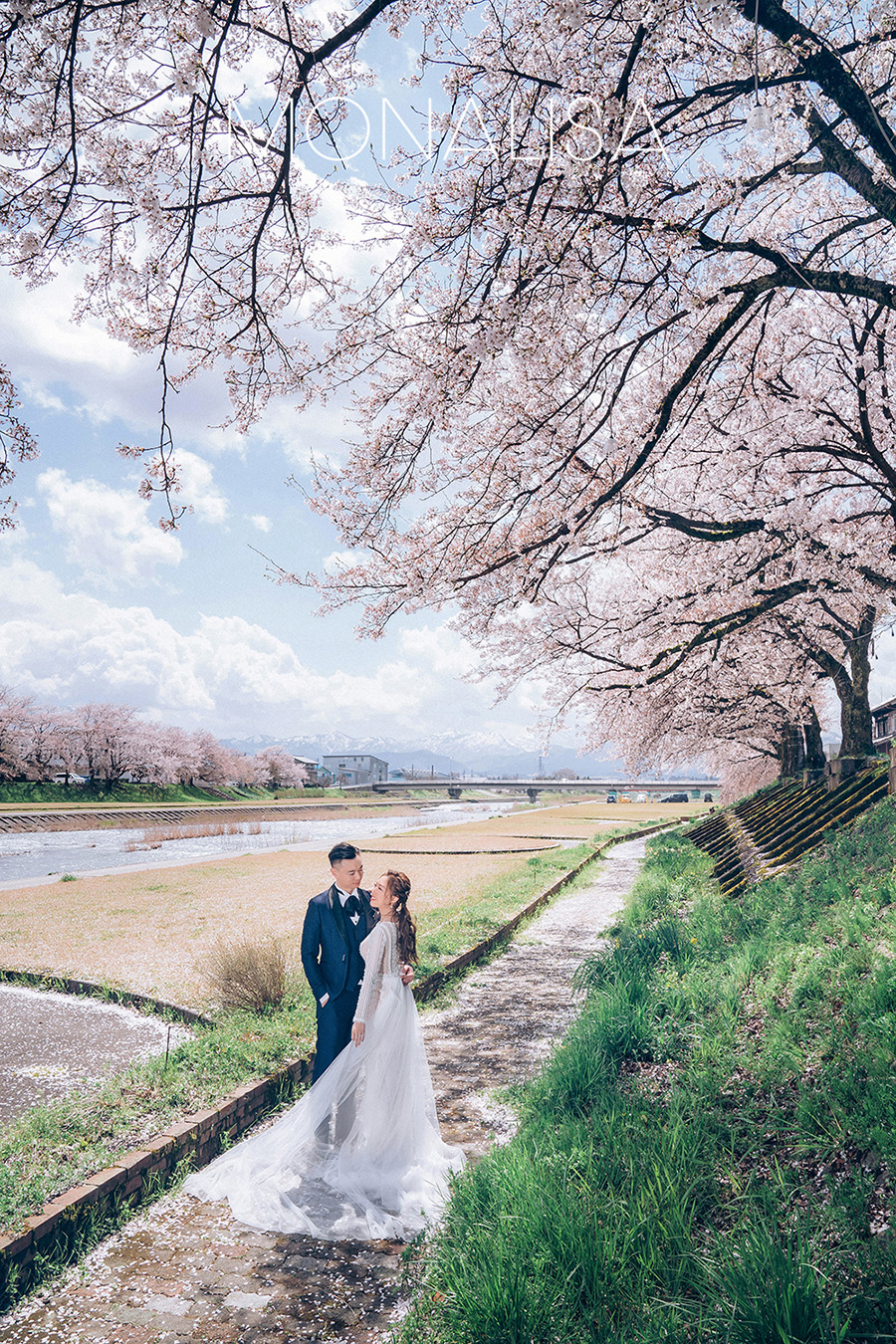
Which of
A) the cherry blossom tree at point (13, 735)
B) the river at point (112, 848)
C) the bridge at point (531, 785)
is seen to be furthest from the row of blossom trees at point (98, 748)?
the bridge at point (531, 785)

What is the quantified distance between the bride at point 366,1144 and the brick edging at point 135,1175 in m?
0.26

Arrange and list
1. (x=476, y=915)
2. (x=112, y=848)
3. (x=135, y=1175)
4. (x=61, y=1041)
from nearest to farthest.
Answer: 1. (x=135, y=1175)
2. (x=61, y=1041)
3. (x=476, y=915)
4. (x=112, y=848)

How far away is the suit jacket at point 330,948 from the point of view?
4.84 meters

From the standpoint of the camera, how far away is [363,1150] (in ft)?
14.7

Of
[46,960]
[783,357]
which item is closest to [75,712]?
[46,960]

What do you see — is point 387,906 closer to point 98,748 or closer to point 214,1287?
point 214,1287

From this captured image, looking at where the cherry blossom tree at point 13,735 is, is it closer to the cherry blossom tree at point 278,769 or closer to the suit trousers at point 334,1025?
the cherry blossom tree at point 278,769

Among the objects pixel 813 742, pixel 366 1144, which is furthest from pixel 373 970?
pixel 813 742

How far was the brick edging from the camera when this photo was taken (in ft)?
11.6

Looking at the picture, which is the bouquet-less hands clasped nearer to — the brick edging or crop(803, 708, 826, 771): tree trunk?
the brick edging

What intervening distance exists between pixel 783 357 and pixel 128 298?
9.67 m

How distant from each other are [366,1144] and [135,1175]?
1350 millimetres

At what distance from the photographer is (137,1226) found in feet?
13.1

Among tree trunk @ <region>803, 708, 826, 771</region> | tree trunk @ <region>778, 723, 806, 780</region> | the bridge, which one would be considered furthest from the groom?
the bridge
